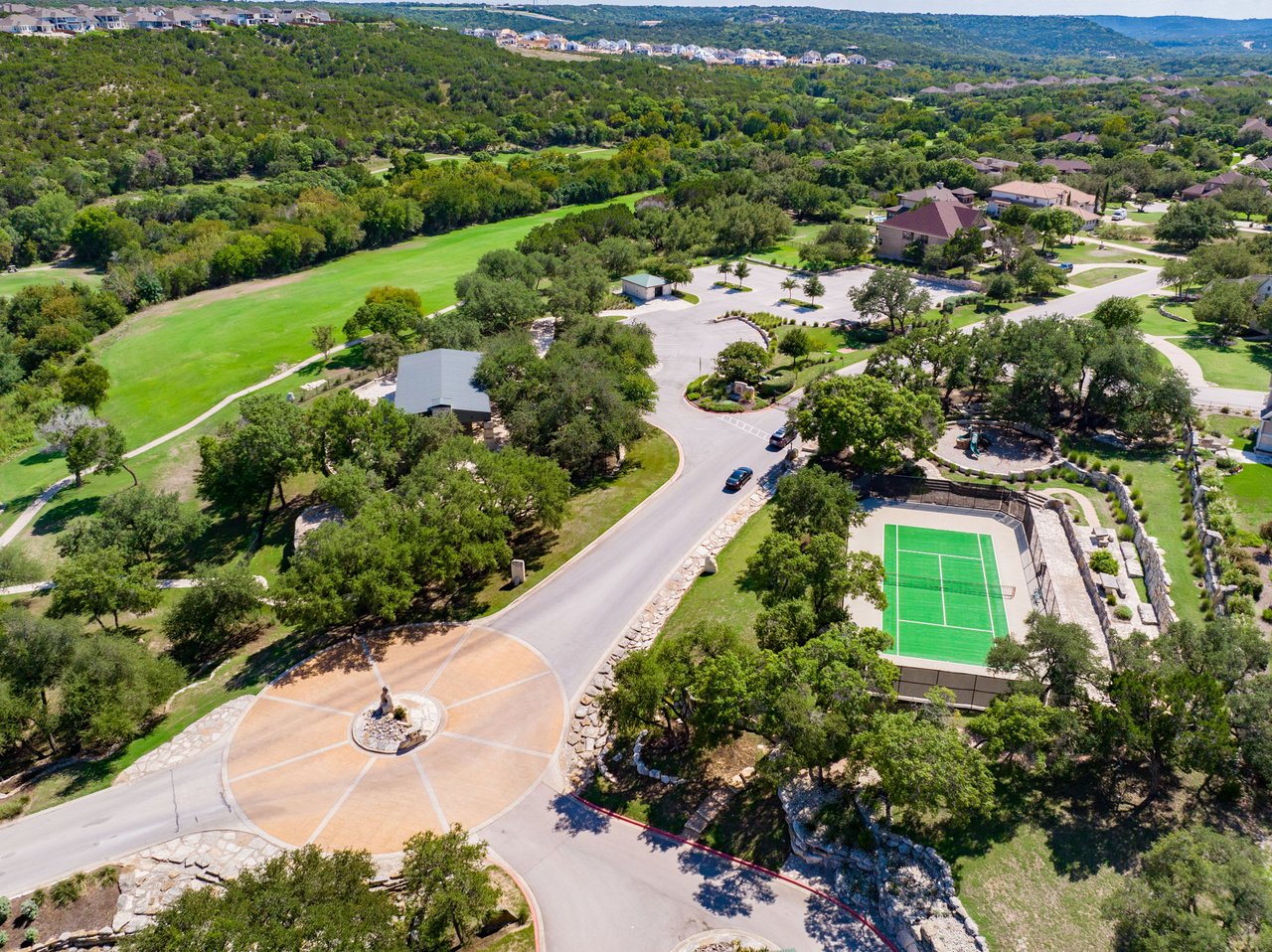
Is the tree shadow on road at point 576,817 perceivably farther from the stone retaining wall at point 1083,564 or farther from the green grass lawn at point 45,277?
the green grass lawn at point 45,277

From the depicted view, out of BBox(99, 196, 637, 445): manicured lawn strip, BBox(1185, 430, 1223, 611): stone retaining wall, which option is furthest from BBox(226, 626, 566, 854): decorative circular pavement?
BBox(99, 196, 637, 445): manicured lawn strip

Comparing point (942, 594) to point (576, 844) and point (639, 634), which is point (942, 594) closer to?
point (639, 634)

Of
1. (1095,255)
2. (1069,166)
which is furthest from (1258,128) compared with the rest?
(1095,255)

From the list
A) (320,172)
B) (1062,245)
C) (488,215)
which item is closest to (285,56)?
(320,172)

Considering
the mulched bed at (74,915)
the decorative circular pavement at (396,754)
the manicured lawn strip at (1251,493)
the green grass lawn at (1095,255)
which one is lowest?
the mulched bed at (74,915)

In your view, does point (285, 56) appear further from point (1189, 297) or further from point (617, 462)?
point (1189, 297)

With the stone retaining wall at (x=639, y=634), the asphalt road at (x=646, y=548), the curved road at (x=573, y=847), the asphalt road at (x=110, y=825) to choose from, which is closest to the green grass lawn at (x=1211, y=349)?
the asphalt road at (x=646, y=548)
